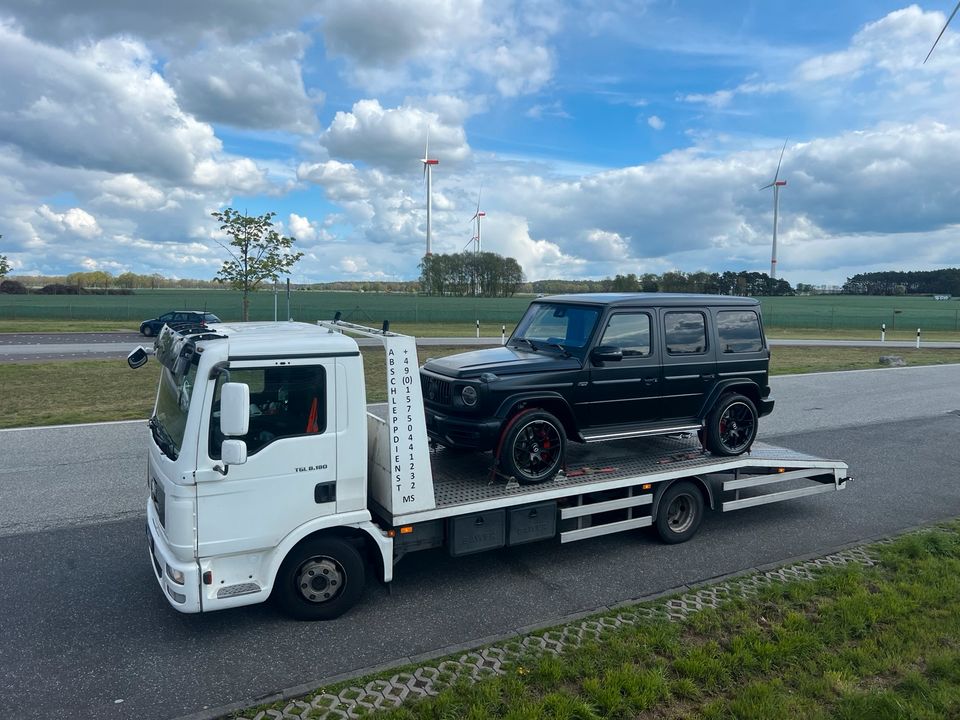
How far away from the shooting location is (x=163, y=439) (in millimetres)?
5160

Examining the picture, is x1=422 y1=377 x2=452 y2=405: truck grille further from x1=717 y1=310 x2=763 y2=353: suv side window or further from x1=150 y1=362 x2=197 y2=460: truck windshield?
x1=717 y1=310 x2=763 y2=353: suv side window

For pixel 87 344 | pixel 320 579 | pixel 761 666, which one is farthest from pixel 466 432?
pixel 87 344

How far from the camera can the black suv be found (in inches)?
244

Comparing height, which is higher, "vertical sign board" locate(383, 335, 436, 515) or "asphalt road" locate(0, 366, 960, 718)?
"vertical sign board" locate(383, 335, 436, 515)

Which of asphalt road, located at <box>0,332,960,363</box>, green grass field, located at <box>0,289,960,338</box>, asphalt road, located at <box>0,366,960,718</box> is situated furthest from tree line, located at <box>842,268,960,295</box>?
asphalt road, located at <box>0,366,960,718</box>

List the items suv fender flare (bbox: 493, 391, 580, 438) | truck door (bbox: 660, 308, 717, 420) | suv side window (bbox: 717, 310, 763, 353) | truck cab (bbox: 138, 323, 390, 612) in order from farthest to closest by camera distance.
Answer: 1. suv side window (bbox: 717, 310, 763, 353)
2. truck door (bbox: 660, 308, 717, 420)
3. suv fender flare (bbox: 493, 391, 580, 438)
4. truck cab (bbox: 138, 323, 390, 612)

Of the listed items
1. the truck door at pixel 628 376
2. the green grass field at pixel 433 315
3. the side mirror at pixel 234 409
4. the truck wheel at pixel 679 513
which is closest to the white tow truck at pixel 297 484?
the side mirror at pixel 234 409

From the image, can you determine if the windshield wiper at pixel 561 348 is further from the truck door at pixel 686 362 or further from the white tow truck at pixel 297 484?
the white tow truck at pixel 297 484

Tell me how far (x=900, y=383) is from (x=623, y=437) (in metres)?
16.4

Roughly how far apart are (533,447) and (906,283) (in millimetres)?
97133

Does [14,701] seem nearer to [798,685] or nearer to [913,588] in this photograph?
[798,685]

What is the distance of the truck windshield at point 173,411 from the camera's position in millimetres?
4809

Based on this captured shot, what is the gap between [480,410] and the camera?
6.08 metres

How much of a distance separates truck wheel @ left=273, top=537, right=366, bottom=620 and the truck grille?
5.51 ft
